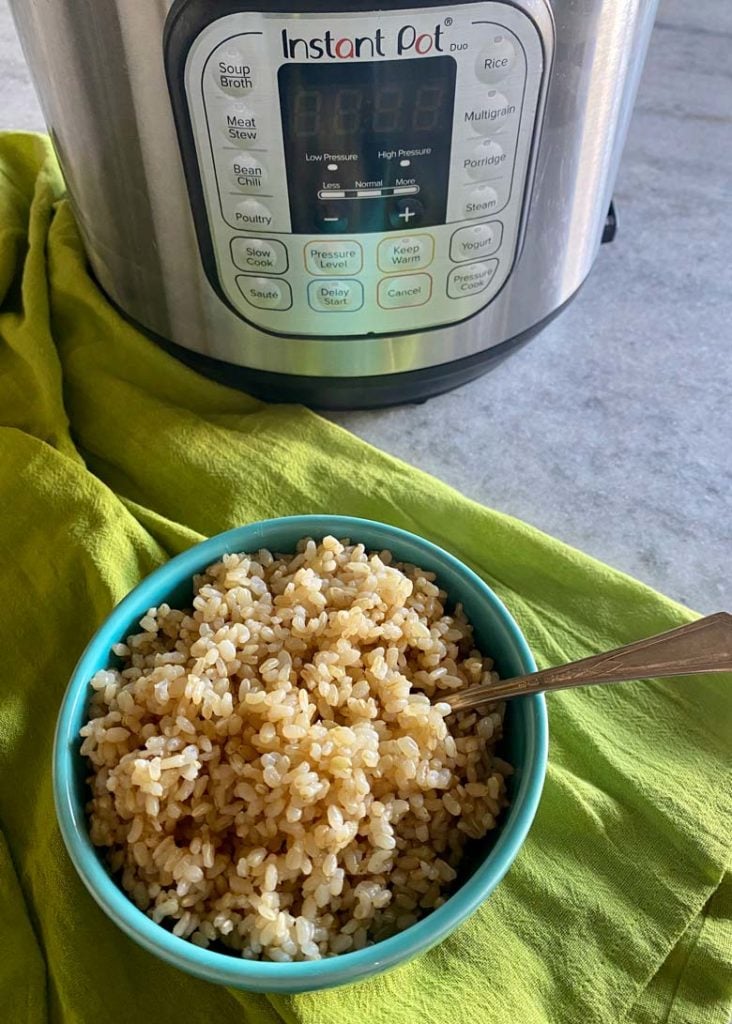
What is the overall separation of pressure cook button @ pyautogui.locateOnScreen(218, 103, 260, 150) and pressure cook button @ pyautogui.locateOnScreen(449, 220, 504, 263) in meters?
0.14

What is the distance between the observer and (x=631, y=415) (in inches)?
28.3

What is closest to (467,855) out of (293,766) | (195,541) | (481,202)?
(293,766)

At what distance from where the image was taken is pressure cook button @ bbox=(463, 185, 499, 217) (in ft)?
1.82

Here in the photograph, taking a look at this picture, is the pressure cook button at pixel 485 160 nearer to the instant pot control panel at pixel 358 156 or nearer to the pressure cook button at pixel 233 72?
the instant pot control panel at pixel 358 156

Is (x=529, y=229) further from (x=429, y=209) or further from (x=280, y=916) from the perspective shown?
(x=280, y=916)

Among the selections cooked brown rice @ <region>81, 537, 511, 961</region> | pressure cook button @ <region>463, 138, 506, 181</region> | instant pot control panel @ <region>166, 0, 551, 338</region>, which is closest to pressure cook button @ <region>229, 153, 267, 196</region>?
instant pot control panel @ <region>166, 0, 551, 338</region>

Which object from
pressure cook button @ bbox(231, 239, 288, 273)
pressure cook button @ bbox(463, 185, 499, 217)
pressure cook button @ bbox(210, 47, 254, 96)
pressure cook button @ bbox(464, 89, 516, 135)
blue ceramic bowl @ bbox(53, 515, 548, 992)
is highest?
pressure cook button @ bbox(210, 47, 254, 96)

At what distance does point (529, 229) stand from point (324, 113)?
0.16 metres

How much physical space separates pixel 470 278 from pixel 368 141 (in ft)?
0.39

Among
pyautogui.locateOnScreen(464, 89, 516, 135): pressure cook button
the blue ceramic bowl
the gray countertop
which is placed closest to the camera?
the blue ceramic bowl

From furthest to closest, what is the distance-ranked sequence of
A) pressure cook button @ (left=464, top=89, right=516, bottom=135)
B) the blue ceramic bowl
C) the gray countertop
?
the gray countertop
pressure cook button @ (left=464, top=89, right=516, bottom=135)
the blue ceramic bowl

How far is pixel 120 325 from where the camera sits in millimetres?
717

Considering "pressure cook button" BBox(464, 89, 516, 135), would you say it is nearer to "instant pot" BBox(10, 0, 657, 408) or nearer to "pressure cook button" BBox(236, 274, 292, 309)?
"instant pot" BBox(10, 0, 657, 408)

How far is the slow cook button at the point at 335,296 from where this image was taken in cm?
59
